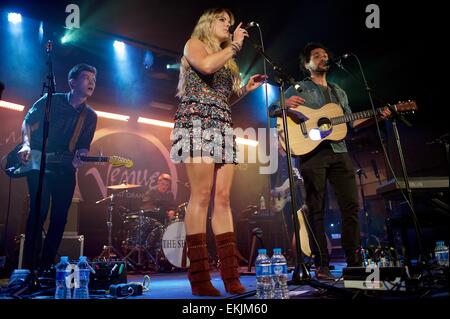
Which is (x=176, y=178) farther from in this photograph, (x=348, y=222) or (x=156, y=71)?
(x=348, y=222)

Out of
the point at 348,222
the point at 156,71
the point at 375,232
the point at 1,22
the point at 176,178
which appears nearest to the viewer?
the point at 348,222

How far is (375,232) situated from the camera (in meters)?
9.27

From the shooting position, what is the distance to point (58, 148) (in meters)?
3.83

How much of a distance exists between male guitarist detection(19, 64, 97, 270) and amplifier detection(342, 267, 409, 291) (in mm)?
2884

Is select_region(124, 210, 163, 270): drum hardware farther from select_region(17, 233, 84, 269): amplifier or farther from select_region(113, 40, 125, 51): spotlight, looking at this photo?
select_region(113, 40, 125, 51): spotlight

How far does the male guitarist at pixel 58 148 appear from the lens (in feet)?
11.6

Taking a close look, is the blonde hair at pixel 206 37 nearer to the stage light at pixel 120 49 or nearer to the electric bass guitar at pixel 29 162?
the electric bass guitar at pixel 29 162

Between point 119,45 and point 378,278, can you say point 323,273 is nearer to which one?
point 378,278

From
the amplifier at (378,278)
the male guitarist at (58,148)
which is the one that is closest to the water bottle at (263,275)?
the amplifier at (378,278)

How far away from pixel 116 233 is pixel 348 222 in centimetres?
530

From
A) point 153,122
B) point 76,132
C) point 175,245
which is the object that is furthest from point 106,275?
point 153,122

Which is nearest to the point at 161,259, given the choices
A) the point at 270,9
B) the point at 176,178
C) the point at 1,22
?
the point at 176,178

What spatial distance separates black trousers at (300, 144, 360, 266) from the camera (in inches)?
122

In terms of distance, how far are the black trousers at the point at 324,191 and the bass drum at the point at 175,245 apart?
3610 mm
